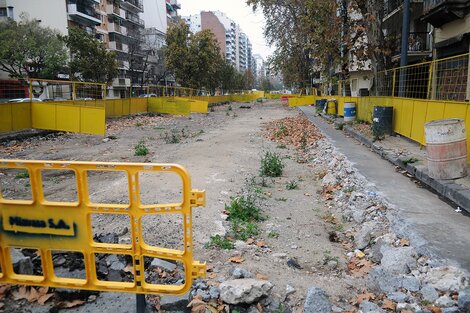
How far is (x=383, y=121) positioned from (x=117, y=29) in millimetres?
57555

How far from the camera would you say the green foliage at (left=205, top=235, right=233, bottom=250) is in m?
4.59

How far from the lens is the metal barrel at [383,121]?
38.2 feet

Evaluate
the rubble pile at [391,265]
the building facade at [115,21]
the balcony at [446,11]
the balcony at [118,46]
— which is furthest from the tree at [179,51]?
the rubble pile at [391,265]

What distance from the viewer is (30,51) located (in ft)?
121

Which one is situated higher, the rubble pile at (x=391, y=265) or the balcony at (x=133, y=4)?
the balcony at (x=133, y=4)

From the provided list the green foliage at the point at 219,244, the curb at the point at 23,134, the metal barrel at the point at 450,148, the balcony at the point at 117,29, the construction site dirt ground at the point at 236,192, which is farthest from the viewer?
the balcony at the point at 117,29

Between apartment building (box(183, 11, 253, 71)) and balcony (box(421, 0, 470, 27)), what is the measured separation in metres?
107

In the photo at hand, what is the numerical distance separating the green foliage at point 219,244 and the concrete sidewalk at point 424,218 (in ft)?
6.61

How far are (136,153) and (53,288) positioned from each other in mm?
8317

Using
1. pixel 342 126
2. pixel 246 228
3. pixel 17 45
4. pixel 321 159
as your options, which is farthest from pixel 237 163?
pixel 17 45

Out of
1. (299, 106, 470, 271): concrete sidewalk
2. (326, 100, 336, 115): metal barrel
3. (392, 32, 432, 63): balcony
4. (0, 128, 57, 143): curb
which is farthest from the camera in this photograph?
(326, 100, 336, 115): metal barrel

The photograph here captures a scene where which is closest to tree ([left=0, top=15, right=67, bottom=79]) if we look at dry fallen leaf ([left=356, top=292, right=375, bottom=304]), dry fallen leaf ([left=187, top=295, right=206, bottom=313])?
dry fallen leaf ([left=187, top=295, right=206, bottom=313])

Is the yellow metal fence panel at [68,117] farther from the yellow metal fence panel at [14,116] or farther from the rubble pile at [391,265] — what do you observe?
the rubble pile at [391,265]

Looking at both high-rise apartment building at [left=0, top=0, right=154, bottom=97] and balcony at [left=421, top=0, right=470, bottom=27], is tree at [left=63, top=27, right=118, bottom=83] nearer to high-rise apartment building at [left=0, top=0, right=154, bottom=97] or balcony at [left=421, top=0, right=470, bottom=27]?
high-rise apartment building at [left=0, top=0, right=154, bottom=97]
